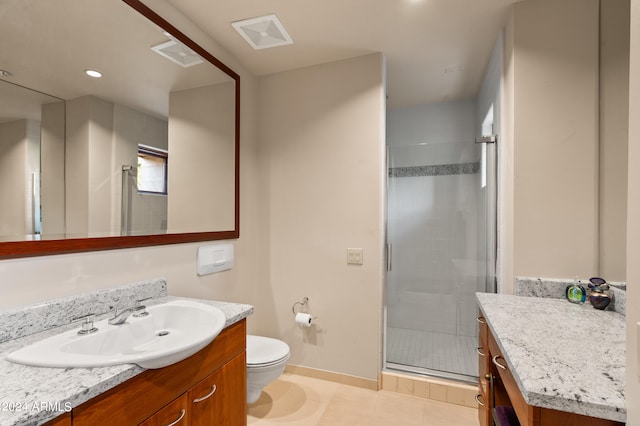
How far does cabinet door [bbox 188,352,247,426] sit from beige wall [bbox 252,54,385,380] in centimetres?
101

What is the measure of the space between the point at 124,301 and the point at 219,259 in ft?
2.33

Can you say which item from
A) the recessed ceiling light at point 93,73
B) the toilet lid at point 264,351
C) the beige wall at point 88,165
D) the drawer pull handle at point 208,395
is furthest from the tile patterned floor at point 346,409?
the recessed ceiling light at point 93,73

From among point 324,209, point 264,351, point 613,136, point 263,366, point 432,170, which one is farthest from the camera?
point 432,170

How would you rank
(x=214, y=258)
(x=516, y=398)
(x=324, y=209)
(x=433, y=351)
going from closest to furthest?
(x=516, y=398), (x=214, y=258), (x=324, y=209), (x=433, y=351)

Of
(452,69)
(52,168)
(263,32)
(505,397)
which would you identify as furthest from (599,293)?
(52,168)

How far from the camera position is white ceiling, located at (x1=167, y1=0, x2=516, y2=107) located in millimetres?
1722

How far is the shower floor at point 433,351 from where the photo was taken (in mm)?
2312

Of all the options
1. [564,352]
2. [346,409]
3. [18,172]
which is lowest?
[346,409]

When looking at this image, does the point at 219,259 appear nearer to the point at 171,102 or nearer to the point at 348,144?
the point at 171,102

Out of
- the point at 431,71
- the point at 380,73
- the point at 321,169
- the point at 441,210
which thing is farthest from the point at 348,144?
the point at 441,210

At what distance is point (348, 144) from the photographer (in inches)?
89.5

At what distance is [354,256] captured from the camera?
2.24 m

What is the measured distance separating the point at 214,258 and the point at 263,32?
4.97 ft

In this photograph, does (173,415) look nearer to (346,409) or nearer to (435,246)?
(346,409)
